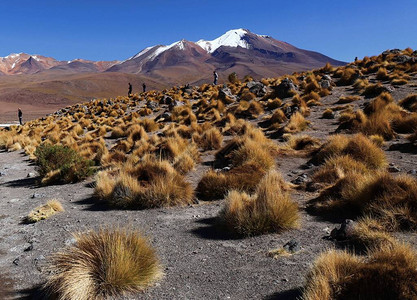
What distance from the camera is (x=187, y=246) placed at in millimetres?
5133

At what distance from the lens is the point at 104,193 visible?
25.7 ft

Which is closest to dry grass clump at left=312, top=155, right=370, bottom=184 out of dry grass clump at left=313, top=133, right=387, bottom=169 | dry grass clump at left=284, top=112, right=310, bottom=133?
dry grass clump at left=313, top=133, right=387, bottom=169

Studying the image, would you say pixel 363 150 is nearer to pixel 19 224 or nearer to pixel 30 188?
pixel 19 224

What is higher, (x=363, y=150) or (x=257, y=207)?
(x=363, y=150)

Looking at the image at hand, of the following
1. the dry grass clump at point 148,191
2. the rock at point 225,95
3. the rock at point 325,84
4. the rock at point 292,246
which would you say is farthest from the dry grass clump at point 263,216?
the rock at point 225,95

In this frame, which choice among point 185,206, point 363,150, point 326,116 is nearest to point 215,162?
point 185,206

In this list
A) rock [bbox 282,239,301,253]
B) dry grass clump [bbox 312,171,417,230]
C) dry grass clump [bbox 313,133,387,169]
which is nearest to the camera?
rock [bbox 282,239,301,253]

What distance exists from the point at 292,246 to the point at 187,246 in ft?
5.12

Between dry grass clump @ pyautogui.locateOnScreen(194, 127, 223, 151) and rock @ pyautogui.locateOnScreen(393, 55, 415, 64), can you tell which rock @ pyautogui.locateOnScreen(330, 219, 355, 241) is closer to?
dry grass clump @ pyautogui.locateOnScreen(194, 127, 223, 151)

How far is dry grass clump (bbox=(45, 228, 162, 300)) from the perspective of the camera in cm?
362

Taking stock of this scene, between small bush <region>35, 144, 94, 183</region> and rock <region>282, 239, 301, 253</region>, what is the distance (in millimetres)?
7458

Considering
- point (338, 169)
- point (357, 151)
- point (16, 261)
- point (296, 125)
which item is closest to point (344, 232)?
point (338, 169)

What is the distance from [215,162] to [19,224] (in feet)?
18.2

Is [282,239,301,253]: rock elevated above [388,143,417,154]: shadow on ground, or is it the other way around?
[388,143,417,154]: shadow on ground
